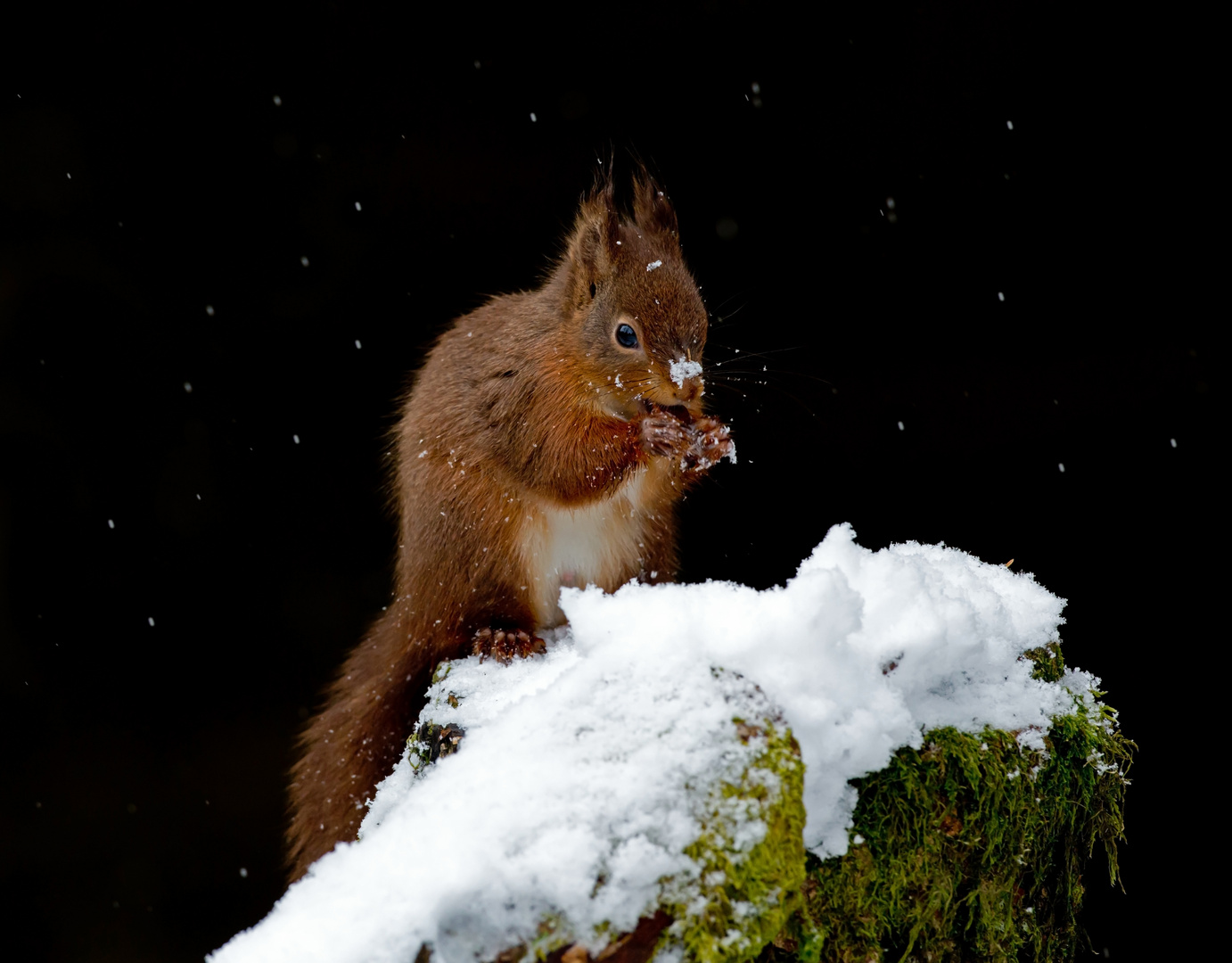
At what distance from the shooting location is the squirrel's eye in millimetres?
1941

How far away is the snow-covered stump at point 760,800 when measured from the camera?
0.94m

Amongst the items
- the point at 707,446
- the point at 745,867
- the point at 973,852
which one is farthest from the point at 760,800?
the point at 707,446

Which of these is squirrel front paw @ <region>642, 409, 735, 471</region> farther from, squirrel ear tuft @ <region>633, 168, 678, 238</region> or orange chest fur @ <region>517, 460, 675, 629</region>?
squirrel ear tuft @ <region>633, 168, 678, 238</region>

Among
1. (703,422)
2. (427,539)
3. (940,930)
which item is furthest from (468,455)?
(940,930)

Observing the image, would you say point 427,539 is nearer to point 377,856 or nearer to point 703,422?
point 703,422

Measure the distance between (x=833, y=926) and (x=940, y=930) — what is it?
0.20 metres

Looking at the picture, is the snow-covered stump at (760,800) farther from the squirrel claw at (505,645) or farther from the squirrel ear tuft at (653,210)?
the squirrel ear tuft at (653,210)

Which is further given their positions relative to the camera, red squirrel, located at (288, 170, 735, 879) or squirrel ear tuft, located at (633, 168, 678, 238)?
squirrel ear tuft, located at (633, 168, 678, 238)

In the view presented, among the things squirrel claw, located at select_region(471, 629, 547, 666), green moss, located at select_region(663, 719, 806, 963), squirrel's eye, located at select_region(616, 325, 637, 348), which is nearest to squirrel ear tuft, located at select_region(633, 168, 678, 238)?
squirrel's eye, located at select_region(616, 325, 637, 348)

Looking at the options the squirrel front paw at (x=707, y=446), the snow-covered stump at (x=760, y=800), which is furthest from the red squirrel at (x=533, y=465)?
the snow-covered stump at (x=760, y=800)

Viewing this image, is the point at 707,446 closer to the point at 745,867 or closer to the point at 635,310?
the point at 635,310

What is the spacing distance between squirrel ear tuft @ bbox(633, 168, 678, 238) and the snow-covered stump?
1.01 meters

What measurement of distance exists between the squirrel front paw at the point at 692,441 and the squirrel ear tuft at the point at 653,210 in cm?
49

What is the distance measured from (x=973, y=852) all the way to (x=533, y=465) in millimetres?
1104
